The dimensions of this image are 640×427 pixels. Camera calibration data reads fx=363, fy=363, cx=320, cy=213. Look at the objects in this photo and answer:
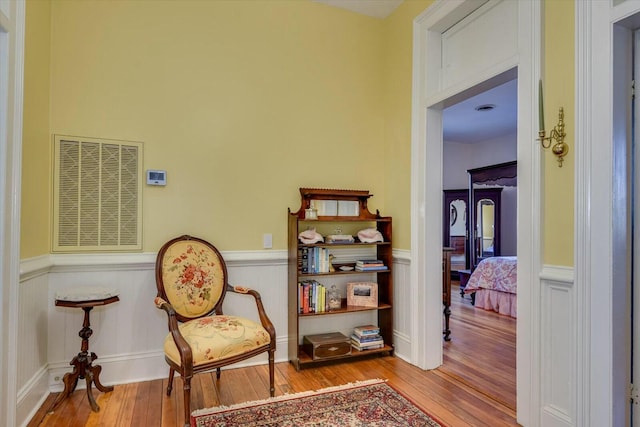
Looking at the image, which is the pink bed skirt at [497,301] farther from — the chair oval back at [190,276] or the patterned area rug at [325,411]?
the chair oval back at [190,276]

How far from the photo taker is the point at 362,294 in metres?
3.32

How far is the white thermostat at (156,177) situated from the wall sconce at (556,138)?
2606 mm

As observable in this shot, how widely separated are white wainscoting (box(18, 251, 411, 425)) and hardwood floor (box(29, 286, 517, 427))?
0.15 metres

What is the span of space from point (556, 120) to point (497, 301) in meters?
3.67

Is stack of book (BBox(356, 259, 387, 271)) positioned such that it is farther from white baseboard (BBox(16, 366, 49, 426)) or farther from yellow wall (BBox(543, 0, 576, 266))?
white baseboard (BBox(16, 366, 49, 426))

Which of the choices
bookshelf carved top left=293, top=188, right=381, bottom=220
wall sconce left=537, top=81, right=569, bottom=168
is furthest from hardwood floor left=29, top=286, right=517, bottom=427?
wall sconce left=537, top=81, right=569, bottom=168

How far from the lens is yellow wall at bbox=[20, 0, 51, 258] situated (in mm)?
2199

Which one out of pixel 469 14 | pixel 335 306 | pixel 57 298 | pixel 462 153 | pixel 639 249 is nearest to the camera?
pixel 639 249

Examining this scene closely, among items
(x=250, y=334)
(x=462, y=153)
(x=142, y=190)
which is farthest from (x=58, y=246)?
(x=462, y=153)

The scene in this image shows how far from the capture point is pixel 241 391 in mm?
2611

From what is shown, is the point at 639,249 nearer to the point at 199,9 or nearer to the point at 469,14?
the point at 469,14

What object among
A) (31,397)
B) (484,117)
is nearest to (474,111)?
(484,117)

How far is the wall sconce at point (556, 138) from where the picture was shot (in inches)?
78.7

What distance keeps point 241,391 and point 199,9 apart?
3018 millimetres
